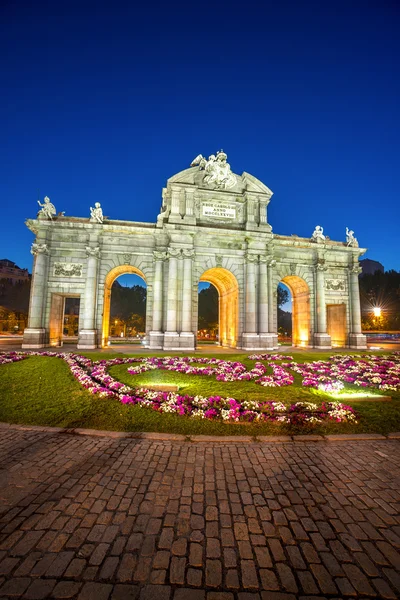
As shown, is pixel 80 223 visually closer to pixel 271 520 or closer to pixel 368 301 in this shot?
pixel 271 520

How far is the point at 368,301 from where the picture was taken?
65375mm

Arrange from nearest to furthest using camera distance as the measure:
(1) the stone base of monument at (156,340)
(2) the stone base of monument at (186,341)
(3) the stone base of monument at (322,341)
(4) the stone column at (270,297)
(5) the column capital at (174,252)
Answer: (2) the stone base of monument at (186,341) → (1) the stone base of monument at (156,340) → (5) the column capital at (174,252) → (4) the stone column at (270,297) → (3) the stone base of monument at (322,341)

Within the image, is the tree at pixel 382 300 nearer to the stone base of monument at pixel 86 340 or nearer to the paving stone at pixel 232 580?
the stone base of monument at pixel 86 340

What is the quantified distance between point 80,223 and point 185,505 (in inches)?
1035

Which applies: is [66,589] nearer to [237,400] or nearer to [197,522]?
[197,522]

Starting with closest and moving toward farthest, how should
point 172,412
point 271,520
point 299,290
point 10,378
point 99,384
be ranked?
point 271,520
point 172,412
point 99,384
point 10,378
point 299,290

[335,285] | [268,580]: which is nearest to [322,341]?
[335,285]

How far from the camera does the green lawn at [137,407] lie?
671 cm

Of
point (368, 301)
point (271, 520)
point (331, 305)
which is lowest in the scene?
point (271, 520)

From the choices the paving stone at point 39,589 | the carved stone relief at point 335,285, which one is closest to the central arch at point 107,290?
the carved stone relief at point 335,285

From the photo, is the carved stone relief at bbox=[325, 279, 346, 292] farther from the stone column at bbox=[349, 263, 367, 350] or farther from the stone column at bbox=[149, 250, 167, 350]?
the stone column at bbox=[149, 250, 167, 350]

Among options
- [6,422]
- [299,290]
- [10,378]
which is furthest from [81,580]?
[299,290]

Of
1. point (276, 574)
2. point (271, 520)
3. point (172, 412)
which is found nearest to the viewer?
point (276, 574)

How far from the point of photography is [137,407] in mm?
8023
